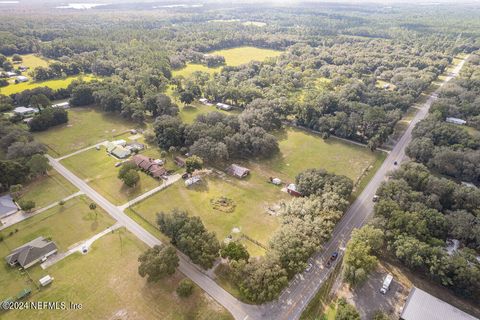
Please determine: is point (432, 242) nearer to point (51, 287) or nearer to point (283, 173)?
point (283, 173)

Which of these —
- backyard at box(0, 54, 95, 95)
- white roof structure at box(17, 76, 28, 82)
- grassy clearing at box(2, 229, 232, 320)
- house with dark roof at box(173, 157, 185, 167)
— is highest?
grassy clearing at box(2, 229, 232, 320)

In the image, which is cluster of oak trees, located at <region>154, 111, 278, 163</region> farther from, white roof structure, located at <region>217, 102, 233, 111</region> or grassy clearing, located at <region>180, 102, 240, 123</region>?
white roof structure, located at <region>217, 102, 233, 111</region>

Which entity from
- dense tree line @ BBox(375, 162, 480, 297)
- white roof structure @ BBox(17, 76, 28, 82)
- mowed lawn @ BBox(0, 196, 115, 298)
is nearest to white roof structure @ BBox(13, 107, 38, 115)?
white roof structure @ BBox(17, 76, 28, 82)

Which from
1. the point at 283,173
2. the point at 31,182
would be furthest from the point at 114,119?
the point at 283,173

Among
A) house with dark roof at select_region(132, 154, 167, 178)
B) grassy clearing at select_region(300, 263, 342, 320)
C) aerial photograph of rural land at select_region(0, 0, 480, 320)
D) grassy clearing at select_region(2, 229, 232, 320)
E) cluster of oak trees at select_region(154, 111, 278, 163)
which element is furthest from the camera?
cluster of oak trees at select_region(154, 111, 278, 163)

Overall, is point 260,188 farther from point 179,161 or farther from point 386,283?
point 386,283

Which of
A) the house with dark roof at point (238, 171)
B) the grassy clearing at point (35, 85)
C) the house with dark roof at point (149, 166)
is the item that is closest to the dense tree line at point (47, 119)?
the house with dark roof at point (149, 166)
